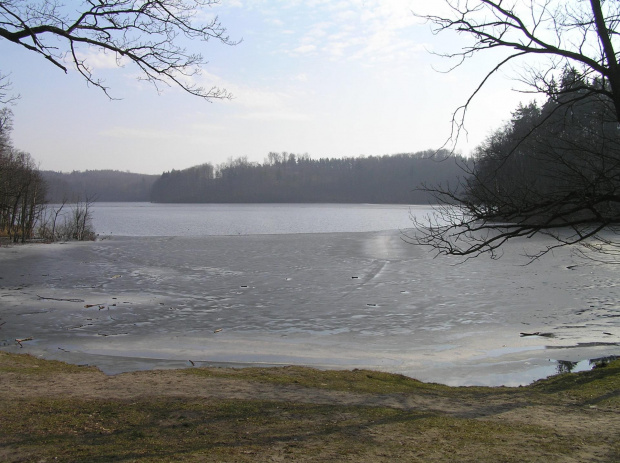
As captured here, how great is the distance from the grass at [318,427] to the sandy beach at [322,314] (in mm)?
2095

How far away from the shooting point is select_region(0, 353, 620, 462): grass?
420 centimetres

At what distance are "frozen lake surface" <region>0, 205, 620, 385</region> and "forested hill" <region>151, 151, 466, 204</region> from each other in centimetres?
11402

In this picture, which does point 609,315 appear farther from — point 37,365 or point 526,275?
point 37,365

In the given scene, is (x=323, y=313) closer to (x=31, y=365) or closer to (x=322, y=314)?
(x=322, y=314)

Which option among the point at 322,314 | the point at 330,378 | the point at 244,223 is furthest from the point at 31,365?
the point at 244,223

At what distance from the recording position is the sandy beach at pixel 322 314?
9.38 m

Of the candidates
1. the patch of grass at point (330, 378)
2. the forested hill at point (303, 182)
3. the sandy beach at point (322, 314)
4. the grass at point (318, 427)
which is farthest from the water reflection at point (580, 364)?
the forested hill at point (303, 182)

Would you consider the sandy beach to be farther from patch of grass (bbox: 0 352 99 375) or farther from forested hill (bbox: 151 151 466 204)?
forested hill (bbox: 151 151 466 204)

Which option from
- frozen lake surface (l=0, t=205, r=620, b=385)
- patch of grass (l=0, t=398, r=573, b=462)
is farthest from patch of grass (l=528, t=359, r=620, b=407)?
patch of grass (l=0, t=398, r=573, b=462)

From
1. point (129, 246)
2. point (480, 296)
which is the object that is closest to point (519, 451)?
point (480, 296)

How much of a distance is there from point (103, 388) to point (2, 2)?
451 centimetres

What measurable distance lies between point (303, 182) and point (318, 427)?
15926 centimetres

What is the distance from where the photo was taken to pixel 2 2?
17.7ft

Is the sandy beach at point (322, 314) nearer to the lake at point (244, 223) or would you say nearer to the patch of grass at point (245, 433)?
the patch of grass at point (245, 433)
